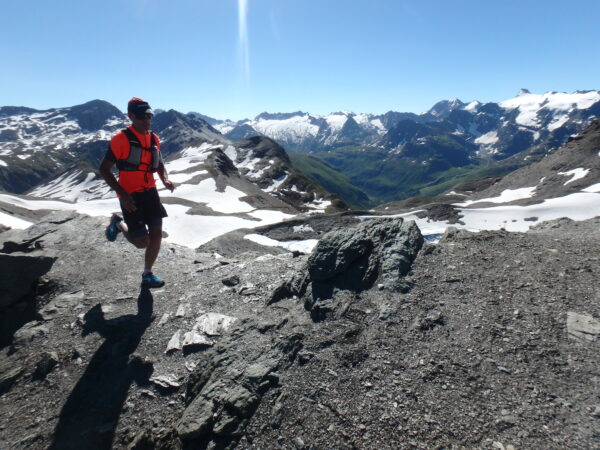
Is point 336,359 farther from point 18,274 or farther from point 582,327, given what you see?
point 18,274

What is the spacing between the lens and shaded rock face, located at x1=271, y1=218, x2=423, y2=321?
29.5 ft

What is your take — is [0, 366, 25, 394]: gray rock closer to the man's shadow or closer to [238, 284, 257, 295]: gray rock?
the man's shadow

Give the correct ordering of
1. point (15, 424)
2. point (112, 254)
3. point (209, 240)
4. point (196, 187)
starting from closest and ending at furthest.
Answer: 1. point (15, 424)
2. point (112, 254)
3. point (209, 240)
4. point (196, 187)

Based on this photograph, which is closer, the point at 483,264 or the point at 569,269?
the point at 569,269

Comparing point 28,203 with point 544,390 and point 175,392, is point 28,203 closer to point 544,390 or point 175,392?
point 175,392

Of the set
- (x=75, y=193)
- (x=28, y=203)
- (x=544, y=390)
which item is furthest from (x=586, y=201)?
(x=75, y=193)

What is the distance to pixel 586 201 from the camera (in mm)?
54000

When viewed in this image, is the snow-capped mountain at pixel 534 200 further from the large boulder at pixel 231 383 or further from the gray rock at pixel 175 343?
the gray rock at pixel 175 343

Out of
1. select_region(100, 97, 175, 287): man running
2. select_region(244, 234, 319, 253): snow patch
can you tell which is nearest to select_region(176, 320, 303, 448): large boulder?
select_region(100, 97, 175, 287): man running

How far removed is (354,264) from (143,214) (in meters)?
6.47

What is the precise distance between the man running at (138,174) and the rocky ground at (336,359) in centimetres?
211

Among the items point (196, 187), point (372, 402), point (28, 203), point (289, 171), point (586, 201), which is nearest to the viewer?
point (372, 402)

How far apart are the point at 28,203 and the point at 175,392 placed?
3445 inches

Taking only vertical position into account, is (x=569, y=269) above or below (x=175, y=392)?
above
